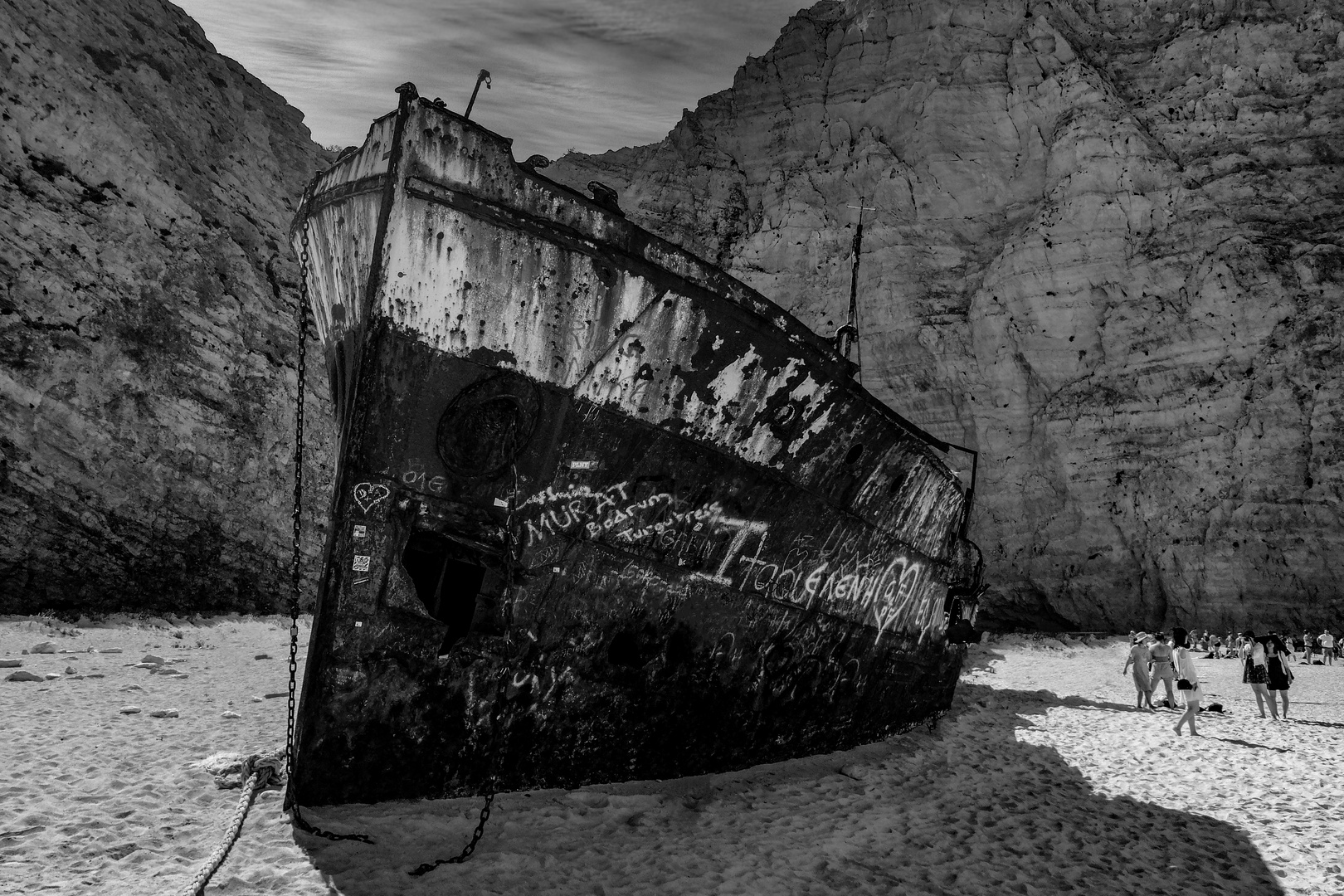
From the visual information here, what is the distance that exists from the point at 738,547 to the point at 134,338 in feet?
41.6

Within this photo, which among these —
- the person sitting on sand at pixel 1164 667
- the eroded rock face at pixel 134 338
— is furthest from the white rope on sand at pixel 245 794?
the person sitting on sand at pixel 1164 667

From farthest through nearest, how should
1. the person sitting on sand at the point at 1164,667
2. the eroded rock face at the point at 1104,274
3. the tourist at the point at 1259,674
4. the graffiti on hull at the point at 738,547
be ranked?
the eroded rock face at the point at 1104,274, the person sitting on sand at the point at 1164,667, the tourist at the point at 1259,674, the graffiti on hull at the point at 738,547

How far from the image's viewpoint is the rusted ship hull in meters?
3.87

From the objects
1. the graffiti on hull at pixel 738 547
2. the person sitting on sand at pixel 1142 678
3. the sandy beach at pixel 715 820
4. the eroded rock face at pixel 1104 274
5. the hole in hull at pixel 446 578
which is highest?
the eroded rock face at pixel 1104 274

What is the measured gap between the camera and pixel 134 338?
1317 centimetres

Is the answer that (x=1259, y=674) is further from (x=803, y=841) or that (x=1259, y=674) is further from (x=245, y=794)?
(x=245, y=794)

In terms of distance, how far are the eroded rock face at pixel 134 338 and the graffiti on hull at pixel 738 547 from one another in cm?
1063

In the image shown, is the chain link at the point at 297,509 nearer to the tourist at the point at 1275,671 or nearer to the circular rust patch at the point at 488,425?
the circular rust patch at the point at 488,425

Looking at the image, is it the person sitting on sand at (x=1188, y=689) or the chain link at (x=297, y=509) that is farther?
the person sitting on sand at (x=1188, y=689)

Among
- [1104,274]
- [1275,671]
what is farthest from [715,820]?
[1104,274]

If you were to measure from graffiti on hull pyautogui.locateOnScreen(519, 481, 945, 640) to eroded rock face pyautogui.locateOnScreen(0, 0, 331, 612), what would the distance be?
1063cm

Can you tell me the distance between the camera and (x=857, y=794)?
16.6 ft

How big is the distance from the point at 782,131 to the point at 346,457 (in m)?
31.6

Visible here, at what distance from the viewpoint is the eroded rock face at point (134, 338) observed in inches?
451
